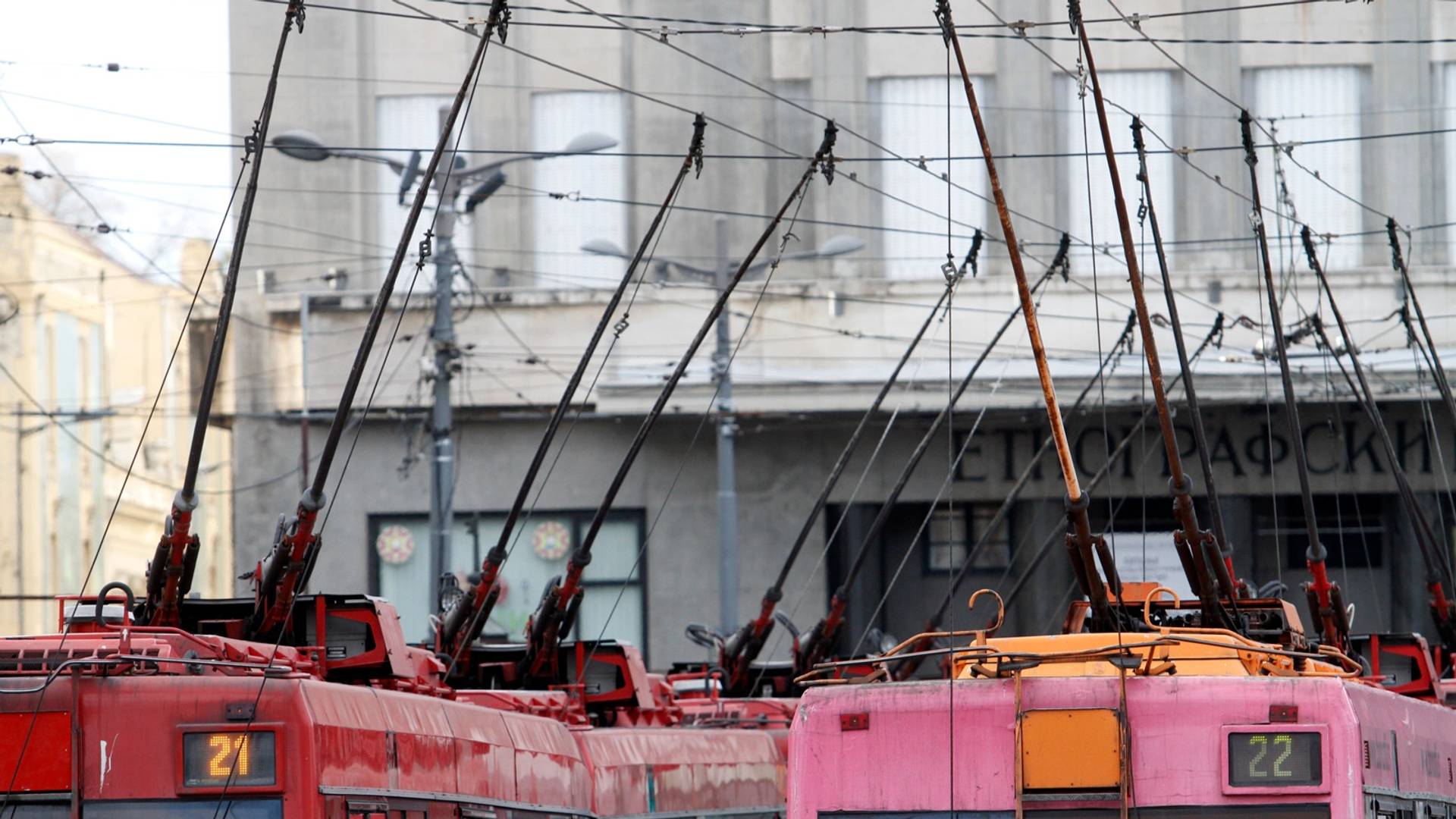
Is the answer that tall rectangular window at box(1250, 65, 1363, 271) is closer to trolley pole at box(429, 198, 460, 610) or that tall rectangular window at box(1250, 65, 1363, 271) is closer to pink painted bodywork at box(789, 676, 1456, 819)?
trolley pole at box(429, 198, 460, 610)

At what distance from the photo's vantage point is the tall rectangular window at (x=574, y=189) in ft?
121

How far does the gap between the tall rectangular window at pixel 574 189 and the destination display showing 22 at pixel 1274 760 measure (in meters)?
28.5

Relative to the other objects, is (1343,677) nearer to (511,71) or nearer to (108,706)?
(108,706)

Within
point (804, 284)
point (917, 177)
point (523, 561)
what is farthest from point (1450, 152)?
point (523, 561)

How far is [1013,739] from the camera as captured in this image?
9.16 metres

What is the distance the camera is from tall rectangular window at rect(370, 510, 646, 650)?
37438 millimetres

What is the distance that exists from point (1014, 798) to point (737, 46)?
28.9m

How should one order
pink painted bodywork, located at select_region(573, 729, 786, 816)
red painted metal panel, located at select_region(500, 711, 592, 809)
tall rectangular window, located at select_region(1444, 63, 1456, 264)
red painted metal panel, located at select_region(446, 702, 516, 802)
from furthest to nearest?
tall rectangular window, located at select_region(1444, 63, 1456, 264)
pink painted bodywork, located at select_region(573, 729, 786, 816)
red painted metal panel, located at select_region(500, 711, 592, 809)
red painted metal panel, located at select_region(446, 702, 516, 802)

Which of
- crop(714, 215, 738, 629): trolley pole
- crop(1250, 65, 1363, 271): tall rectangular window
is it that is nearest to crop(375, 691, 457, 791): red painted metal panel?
crop(714, 215, 738, 629): trolley pole

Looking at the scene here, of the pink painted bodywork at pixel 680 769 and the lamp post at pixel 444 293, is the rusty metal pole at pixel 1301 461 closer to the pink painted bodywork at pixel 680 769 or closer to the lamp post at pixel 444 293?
the pink painted bodywork at pixel 680 769

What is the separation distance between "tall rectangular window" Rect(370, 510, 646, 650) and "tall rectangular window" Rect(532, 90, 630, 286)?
4064 mm

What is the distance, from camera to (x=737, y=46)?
36.9m

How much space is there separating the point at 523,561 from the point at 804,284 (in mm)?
6612

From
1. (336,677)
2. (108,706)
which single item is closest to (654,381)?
(336,677)
